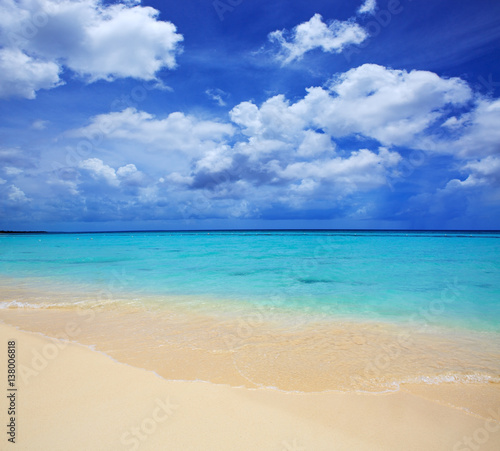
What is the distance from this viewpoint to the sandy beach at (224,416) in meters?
3.25

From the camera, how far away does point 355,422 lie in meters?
3.63

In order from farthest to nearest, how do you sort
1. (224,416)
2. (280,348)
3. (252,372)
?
(280,348) < (252,372) < (224,416)

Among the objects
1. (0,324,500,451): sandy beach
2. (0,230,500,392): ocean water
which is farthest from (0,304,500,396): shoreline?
(0,324,500,451): sandy beach

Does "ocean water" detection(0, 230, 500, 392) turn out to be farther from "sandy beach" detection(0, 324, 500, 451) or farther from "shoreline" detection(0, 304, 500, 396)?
"sandy beach" detection(0, 324, 500, 451)

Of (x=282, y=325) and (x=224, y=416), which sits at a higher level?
(x=224, y=416)

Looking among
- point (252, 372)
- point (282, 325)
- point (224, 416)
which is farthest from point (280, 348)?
point (224, 416)

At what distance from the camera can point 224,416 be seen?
3691 millimetres

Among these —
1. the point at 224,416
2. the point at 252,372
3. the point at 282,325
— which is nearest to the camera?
the point at 224,416

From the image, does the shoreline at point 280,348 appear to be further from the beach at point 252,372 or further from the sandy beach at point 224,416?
the sandy beach at point 224,416

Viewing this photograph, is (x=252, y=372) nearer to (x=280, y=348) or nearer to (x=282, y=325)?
(x=280, y=348)

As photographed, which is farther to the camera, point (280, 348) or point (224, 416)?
point (280, 348)

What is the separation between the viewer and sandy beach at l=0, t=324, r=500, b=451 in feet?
10.7

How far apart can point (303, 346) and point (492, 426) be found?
3.16m

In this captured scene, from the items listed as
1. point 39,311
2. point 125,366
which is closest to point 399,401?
point 125,366
